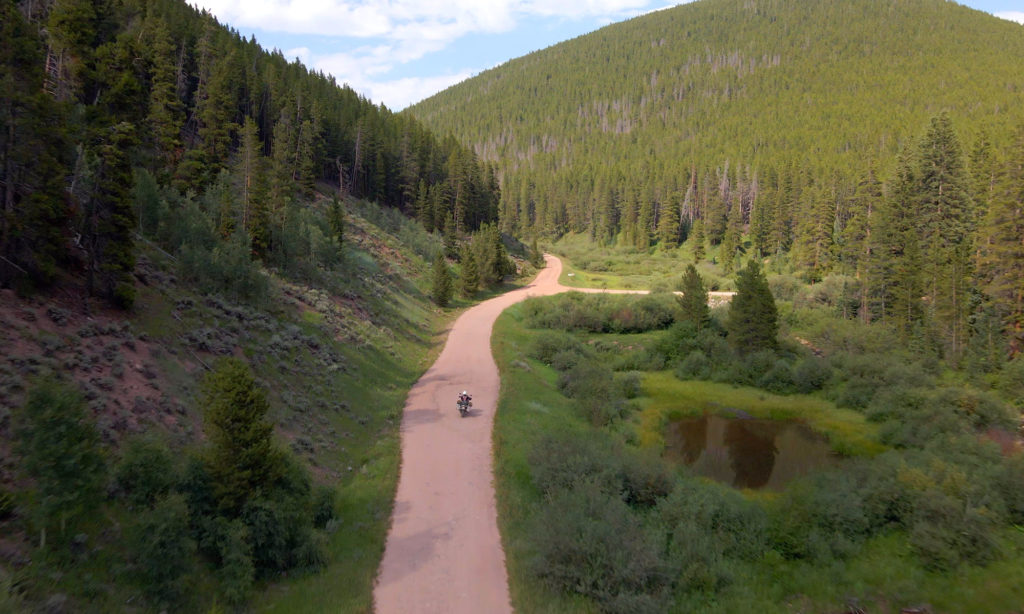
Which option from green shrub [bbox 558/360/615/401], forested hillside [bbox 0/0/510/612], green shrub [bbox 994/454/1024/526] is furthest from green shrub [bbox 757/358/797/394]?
forested hillside [bbox 0/0/510/612]

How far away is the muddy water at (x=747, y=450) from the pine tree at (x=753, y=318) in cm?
812

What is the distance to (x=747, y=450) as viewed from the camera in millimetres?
23422

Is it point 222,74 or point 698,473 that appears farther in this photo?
point 222,74

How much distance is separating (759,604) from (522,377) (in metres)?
16.7

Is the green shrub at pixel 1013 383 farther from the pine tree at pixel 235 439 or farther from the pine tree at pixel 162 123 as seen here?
A: the pine tree at pixel 162 123

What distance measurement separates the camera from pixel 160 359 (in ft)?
45.5

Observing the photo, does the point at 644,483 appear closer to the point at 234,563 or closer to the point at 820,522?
the point at 820,522

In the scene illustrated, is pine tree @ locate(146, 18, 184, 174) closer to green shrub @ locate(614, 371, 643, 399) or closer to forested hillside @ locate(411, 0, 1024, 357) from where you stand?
green shrub @ locate(614, 371, 643, 399)

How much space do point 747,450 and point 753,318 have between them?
12.7 m

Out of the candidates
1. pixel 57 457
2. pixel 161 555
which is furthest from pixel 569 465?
pixel 57 457

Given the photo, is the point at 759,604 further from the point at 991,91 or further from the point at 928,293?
the point at 991,91

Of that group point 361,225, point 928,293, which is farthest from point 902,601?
point 361,225

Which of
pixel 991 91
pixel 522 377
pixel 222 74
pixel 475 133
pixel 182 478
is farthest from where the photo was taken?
pixel 475 133

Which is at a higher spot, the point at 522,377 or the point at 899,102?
the point at 899,102
